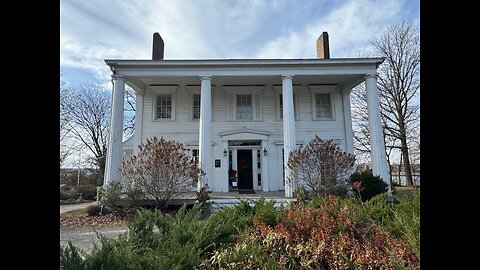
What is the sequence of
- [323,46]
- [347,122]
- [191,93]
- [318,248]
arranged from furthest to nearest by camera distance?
[323,46], [191,93], [347,122], [318,248]

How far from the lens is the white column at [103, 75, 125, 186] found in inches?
511

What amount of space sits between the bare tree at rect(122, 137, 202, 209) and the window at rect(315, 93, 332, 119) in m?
9.03

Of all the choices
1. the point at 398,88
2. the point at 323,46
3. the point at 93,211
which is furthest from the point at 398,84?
the point at 93,211

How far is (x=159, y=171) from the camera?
10.8 m

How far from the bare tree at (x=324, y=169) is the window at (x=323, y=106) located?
15.3 feet

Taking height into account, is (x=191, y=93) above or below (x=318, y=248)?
above

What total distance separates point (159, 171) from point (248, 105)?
24.8 feet

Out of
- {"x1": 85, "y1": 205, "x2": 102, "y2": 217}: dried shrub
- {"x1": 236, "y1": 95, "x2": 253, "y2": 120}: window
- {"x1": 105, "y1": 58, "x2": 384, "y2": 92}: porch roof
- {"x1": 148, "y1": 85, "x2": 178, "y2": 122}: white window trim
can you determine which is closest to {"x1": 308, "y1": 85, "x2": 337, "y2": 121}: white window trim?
{"x1": 105, "y1": 58, "x2": 384, "y2": 92}: porch roof

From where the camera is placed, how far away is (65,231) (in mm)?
8648

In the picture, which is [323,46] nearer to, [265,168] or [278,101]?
[278,101]

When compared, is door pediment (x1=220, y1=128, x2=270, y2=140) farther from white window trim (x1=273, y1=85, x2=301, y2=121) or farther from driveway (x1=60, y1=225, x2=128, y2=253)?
driveway (x1=60, y1=225, x2=128, y2=253)
